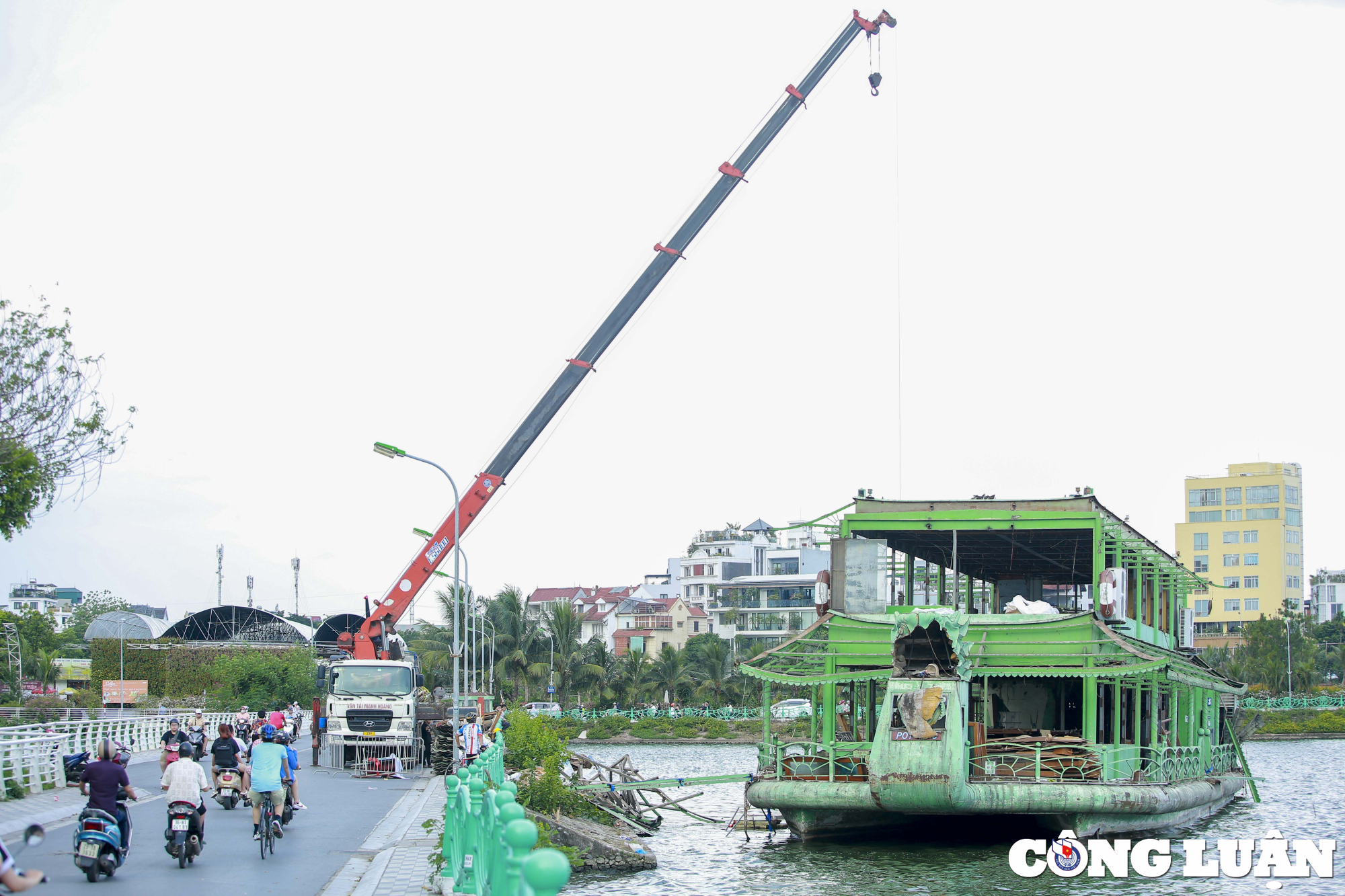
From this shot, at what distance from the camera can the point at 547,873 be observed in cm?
558

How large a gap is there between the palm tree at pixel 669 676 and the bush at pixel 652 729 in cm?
796

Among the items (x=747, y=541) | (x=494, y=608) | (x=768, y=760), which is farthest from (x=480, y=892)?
(x=747, y=541)

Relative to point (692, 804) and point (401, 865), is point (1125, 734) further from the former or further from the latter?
point (401, 865)

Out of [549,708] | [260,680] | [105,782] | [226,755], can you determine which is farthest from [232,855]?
[549,708]

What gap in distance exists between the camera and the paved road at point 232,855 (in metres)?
14.8

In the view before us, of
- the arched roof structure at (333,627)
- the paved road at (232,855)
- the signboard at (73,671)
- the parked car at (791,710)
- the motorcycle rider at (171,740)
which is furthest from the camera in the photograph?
the signboard at (73,671)

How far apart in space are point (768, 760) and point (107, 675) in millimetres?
65802

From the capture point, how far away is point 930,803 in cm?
2202

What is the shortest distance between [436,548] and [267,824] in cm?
1994

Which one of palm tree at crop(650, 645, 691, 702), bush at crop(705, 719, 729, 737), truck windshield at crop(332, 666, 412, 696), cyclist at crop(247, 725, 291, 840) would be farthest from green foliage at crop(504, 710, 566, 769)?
palm tree at crop(650, 645, 691, 702)

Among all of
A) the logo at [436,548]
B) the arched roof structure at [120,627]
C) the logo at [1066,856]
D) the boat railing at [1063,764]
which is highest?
the logo at [436,548]

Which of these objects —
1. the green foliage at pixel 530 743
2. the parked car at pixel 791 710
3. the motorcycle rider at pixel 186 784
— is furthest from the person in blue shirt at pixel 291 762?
the parked car at pixel 791 710

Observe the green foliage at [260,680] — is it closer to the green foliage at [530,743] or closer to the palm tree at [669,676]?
the palm tree at [669,676]

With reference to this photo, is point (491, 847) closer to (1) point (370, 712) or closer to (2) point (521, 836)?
(2) point (521, 836)
